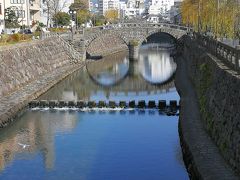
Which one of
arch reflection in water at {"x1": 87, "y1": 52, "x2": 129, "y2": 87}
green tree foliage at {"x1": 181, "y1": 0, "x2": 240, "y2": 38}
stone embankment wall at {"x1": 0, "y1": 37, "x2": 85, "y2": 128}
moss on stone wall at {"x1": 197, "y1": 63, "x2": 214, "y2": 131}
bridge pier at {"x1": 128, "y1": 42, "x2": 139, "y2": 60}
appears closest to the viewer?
moss on stone wall at {"x1": 197, "y1": 63, "x2": 214, "y2": 131}

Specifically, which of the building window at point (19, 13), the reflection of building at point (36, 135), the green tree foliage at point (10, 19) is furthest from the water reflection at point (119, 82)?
the building window at point (19, 13)

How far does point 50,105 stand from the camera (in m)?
37.6

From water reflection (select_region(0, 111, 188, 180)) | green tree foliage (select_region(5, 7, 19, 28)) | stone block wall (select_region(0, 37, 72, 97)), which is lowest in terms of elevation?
water reflection (select_region(0, 111, 188, 180))

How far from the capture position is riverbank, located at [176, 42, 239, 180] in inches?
699

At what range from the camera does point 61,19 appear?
89500 millimetres

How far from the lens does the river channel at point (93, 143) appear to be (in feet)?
73.9

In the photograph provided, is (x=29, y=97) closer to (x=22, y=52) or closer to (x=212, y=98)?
(x=22, y=52)

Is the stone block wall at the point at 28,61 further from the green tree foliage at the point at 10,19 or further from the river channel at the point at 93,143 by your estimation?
the green tree foliage at the point at 10,19

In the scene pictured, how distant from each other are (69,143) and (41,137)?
2.42 m

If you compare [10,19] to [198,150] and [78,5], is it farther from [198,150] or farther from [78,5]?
[198,150]

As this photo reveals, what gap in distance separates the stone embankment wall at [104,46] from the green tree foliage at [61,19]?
9548 mm

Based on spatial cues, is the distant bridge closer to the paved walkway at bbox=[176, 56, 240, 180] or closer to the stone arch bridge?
the stone arch bridge

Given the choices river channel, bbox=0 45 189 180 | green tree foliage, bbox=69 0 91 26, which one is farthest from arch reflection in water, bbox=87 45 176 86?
green tree foliage, bbox=69 0 91 26

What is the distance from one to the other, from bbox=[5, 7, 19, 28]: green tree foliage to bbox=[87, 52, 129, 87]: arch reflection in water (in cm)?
1488
